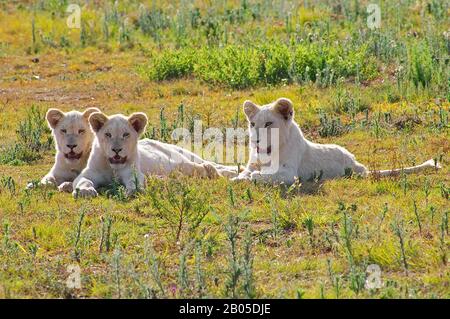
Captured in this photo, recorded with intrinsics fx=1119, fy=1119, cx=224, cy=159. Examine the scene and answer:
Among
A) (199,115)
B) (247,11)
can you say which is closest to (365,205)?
(199,115)

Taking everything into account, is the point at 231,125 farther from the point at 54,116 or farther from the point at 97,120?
the point at 97,120

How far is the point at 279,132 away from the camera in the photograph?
1225 cm

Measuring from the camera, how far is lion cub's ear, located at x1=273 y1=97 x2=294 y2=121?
12148mm

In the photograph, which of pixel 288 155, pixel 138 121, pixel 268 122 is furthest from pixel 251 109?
pixel 138 121

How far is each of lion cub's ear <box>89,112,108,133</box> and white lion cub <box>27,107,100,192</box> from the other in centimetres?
43

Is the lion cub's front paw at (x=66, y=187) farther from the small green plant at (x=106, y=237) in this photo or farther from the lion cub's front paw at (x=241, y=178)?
the small green plant at (x=106, y=237)

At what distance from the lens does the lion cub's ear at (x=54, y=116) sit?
1252cm

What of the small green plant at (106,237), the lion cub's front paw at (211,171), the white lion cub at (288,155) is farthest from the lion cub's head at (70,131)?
the small green plant at (106,237)

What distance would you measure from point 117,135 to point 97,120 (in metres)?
0.27

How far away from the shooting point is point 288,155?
1240cm

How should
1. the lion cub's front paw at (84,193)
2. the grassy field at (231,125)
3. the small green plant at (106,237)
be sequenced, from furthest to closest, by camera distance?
the lion cub's front paw at (84,193) < the small green plant at (106,237) < the grassy field at (231,125)

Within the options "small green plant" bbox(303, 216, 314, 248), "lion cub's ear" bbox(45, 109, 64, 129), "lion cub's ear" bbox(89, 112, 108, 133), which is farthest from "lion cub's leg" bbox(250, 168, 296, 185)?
"lion cub's ear" bbox(45, 109, 64, 129)

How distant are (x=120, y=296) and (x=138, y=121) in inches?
172

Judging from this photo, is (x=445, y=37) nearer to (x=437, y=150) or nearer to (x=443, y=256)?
(x=437, y=150)
